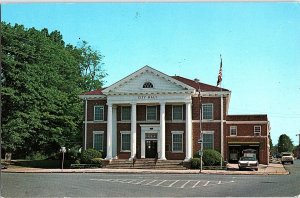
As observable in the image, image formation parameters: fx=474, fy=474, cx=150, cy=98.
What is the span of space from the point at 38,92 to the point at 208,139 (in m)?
16.9

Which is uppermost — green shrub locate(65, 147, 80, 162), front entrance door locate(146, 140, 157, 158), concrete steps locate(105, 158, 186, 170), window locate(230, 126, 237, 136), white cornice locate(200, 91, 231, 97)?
white cornice locate(200, 91, 231, 97)

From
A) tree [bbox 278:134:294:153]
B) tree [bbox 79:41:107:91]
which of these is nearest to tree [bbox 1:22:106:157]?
tree [bbox 79:41:107:91]

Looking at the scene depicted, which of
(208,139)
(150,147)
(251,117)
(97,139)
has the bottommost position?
(150,147)

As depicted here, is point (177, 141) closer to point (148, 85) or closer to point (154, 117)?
point (154, 117)

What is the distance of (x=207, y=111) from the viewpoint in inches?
1801

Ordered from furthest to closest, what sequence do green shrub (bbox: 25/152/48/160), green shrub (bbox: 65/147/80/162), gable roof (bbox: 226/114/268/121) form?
green shrub (bbox: 25/152/48/160) → gable roof (bbox: 226/114/268/121) → green shrub (bbox: 65/147/80/162)

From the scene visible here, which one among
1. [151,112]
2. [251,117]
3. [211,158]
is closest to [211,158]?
[211,158]

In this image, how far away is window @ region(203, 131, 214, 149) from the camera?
4553 centimetres

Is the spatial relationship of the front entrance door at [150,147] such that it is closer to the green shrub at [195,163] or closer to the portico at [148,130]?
the portico at [148,130]

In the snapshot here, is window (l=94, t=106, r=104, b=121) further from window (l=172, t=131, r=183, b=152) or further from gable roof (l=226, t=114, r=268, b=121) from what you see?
gable roof (l=226, t=114, r=268, b=121)

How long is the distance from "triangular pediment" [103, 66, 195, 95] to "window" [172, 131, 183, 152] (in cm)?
442

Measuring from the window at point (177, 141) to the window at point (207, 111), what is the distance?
281 centimetres

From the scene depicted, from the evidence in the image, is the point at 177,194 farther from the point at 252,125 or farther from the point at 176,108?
the point at 252,125

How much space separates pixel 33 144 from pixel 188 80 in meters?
17.8
